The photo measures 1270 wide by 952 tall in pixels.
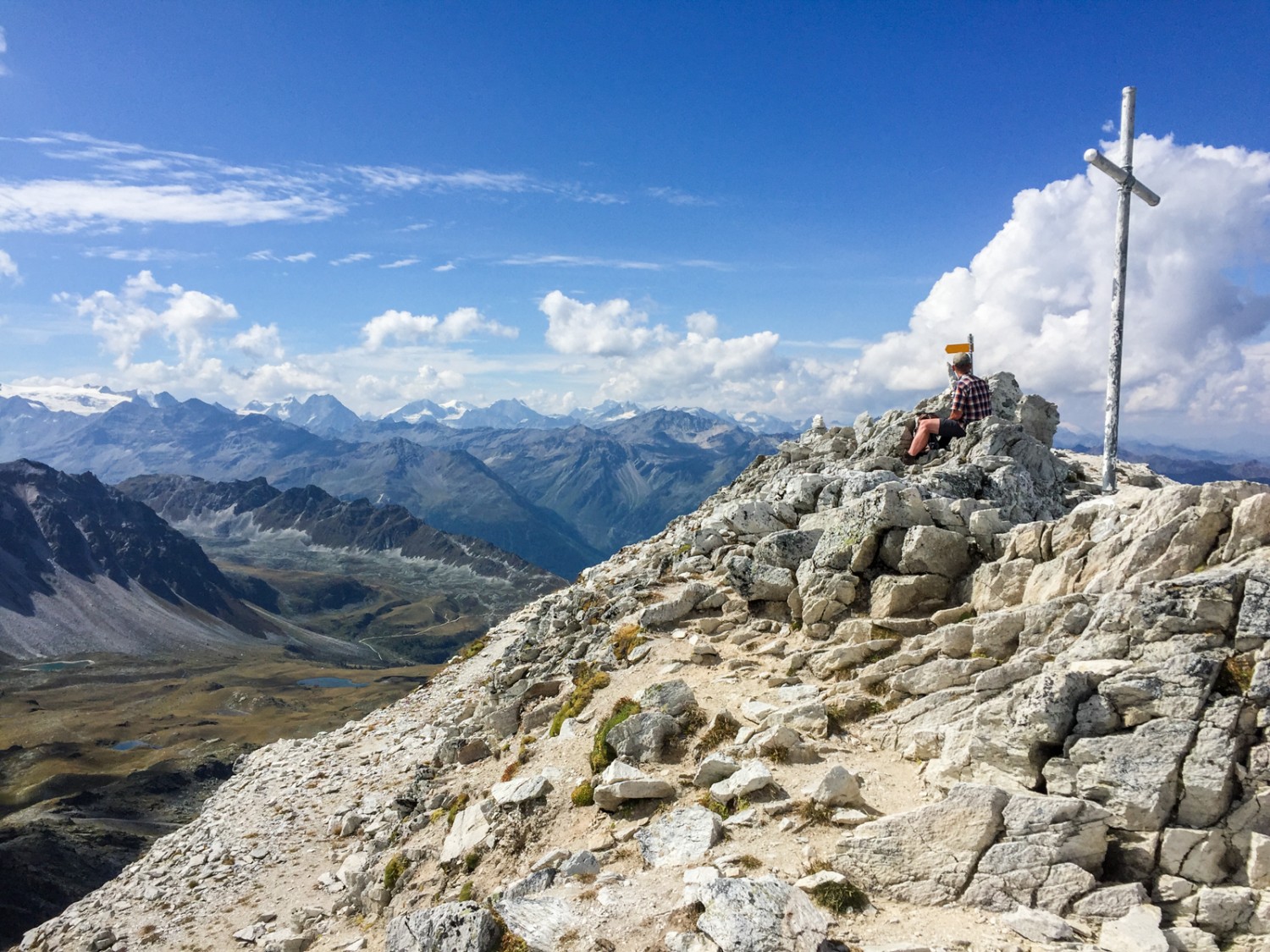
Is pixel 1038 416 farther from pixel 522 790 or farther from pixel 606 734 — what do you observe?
pixel 522 790

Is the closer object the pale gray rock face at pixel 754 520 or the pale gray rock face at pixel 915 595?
the pale gray rock face at pixel 915 595

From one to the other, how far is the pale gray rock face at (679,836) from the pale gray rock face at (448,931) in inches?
114

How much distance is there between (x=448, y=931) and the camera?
12422 millimetres

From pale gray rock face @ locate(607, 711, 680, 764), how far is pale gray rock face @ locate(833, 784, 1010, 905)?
5573 mm

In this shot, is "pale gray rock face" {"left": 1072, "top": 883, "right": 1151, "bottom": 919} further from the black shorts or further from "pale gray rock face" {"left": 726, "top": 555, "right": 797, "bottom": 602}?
the black shorts

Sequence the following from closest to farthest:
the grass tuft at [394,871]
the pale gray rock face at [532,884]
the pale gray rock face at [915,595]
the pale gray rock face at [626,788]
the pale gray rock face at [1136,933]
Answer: the pale gray rock face at [1136,933]
the pale gray rock face at [532,884]
the pale gray rock face at [626,788]
the pale gray rock face at [915,595]
the grass tuft at [394,871]

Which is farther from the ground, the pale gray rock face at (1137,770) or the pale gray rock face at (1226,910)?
the pale gray rock face at (1137,770)

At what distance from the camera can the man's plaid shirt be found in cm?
2503

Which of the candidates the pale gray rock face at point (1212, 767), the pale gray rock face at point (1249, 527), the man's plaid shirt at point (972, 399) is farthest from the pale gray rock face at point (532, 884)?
the man's plaid shirt at point (972, 399)

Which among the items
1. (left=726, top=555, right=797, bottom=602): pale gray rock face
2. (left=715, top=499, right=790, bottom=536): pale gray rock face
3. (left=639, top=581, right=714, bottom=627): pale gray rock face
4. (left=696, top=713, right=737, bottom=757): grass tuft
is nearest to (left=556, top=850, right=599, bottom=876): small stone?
(left=696, top=713, right=737, bottom=757): grass tuft

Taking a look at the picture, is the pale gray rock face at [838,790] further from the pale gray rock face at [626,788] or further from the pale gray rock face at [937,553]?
the pale gray rock face at [937,553]

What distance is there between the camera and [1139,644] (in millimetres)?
11516

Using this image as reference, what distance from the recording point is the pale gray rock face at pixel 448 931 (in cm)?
1191

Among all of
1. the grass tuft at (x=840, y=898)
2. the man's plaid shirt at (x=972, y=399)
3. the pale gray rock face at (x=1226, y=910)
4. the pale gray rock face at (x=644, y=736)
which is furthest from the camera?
the man's plaid shirt at (x=972, y=399)
